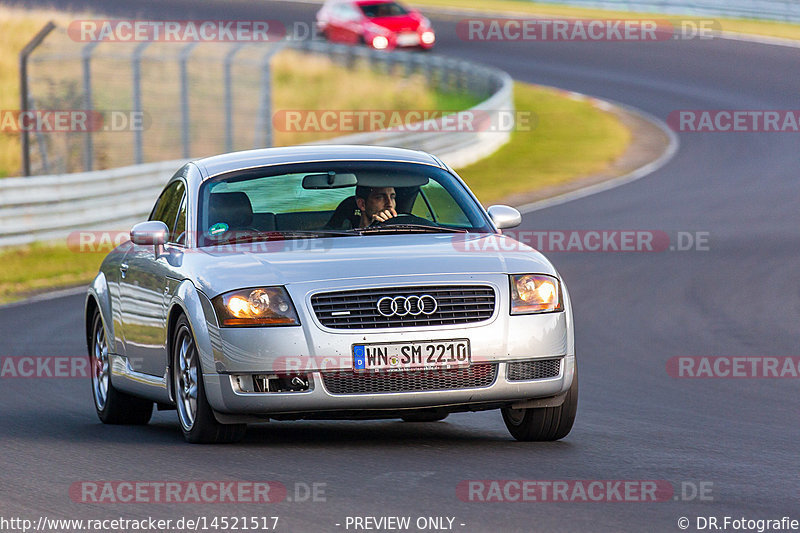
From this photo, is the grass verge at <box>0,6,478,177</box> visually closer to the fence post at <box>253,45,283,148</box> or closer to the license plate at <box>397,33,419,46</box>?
the fence post at <box>253,45,283,148</box>

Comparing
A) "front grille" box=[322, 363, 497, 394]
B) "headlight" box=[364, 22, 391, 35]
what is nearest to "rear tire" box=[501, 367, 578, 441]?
"front grille" box=[322, 363, 497, 394]

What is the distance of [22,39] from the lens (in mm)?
38781

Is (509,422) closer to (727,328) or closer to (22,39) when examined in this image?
(727,328)

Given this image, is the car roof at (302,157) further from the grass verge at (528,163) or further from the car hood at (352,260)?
the grass verge at (528,163)

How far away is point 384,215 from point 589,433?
1686 millimetres

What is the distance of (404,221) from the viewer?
8594mm

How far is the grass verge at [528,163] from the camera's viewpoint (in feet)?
61.1

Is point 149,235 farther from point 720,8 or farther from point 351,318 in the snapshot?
point 720,8

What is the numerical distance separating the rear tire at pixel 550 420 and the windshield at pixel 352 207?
1203 mm

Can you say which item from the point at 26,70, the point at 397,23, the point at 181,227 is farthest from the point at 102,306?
the point at 397,23

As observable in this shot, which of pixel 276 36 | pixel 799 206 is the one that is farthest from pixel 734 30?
pixel 799 206

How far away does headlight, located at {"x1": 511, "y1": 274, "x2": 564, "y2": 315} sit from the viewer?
25.0ft

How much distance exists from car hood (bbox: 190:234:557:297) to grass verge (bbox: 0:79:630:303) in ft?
32.1

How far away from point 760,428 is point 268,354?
3.04m
